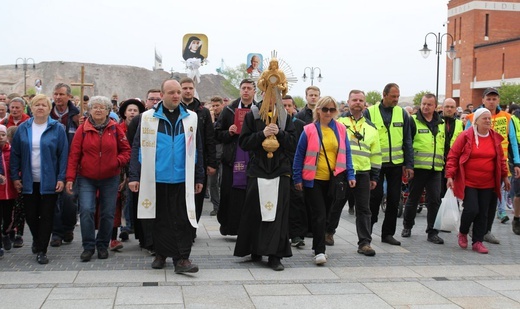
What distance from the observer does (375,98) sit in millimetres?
52750

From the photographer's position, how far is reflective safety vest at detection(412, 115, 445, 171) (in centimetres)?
929

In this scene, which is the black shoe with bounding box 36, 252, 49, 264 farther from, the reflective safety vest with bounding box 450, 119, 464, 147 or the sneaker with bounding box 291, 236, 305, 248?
the reflective safety vest with bounding box 450, 119, 464, 147

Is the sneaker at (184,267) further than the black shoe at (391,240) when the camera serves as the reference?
No

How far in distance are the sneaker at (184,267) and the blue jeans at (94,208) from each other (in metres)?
1.25

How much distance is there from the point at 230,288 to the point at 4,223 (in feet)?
11.4

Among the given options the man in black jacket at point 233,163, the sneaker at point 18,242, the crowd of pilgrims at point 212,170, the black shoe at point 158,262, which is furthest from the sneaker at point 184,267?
the sneaker at point 18,242

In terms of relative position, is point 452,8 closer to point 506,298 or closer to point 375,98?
point 375,98

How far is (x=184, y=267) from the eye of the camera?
22.9 ft

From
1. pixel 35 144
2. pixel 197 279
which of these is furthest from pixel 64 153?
pixel 197 279

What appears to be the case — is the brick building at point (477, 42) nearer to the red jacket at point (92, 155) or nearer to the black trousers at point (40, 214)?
the red jacket at point (92, 155)

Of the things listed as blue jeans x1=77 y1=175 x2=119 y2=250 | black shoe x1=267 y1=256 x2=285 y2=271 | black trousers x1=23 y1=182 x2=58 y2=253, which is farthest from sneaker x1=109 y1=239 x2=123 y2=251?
black shoe x1=267 y1=256 x2=285 y2=271

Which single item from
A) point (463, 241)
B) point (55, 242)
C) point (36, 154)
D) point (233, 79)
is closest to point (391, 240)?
point (463, 241)

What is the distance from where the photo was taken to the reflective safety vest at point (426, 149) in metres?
9.29

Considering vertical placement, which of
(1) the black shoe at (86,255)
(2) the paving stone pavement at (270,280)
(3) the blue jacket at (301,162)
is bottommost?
(2) the paving stone pavement at (270,280)
